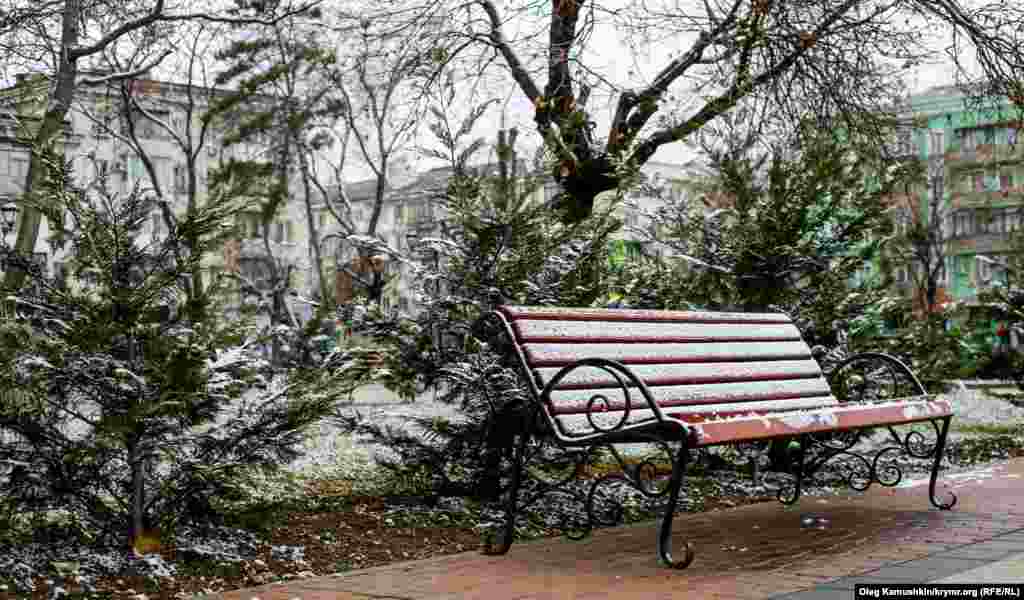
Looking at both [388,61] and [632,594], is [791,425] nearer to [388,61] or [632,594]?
[632,594]

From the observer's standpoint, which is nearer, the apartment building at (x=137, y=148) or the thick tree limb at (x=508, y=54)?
the apartment building at (x=137, y=148)

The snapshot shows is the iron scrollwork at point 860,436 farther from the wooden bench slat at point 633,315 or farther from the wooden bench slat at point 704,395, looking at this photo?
the wooden bench slat at point 633,315

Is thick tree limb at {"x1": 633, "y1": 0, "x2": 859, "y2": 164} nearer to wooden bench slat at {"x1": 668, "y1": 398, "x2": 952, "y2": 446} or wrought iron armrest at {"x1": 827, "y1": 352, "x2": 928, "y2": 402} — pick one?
wrought iron armrest at {"x1": 827, "y1": 352, "x2": 928, "y2": 402}

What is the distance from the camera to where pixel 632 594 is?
186 inches

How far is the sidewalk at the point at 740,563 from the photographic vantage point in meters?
4.82

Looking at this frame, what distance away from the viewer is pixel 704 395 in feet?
21.5

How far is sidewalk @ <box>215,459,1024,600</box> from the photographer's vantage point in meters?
4.82

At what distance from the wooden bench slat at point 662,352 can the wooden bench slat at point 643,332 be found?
0.03m

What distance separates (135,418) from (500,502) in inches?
95.8

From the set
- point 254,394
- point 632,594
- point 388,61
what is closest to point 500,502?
point 254,394

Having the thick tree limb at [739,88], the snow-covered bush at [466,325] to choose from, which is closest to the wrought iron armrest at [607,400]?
the snow-covered bush at [466,325]

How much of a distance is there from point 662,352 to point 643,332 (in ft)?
0.47

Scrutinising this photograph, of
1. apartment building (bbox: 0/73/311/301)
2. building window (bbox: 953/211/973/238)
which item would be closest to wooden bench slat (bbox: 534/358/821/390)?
apartment building (bbox: 0/73/311/301)

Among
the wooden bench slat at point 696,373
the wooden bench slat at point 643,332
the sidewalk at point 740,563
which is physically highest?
the wooden bench slat at point 643,332
